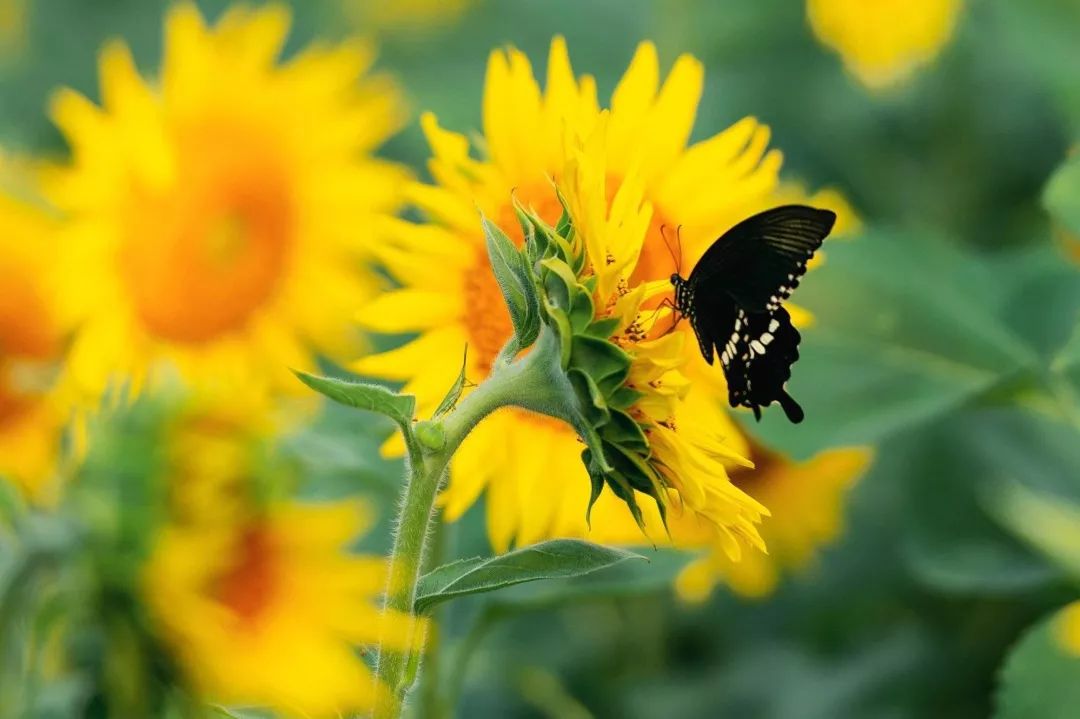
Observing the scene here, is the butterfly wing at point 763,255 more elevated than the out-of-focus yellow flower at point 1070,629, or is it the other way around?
the butterfly wing at point 763,255

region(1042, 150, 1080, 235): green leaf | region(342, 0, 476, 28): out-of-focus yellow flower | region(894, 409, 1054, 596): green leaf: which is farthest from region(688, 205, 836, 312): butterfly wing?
region(342, 0, 476, 28): out-of-focus yellow flower

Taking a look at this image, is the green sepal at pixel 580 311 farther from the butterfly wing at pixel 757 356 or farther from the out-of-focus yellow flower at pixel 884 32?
the out-of-focus yellow flower at pixel 884 32

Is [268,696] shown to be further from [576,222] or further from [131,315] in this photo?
[131,315]

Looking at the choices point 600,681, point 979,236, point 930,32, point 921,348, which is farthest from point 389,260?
point 930,32

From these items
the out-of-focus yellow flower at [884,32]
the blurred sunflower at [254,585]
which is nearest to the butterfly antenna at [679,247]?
the blurred sunflower at [254,585]

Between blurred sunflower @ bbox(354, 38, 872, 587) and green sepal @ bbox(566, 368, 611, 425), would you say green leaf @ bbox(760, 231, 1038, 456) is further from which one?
green sepal @ bbox(566, 368, 611, 425)

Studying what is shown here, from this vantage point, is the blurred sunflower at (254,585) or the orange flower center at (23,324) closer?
the blurred sunflower at (254,585)
